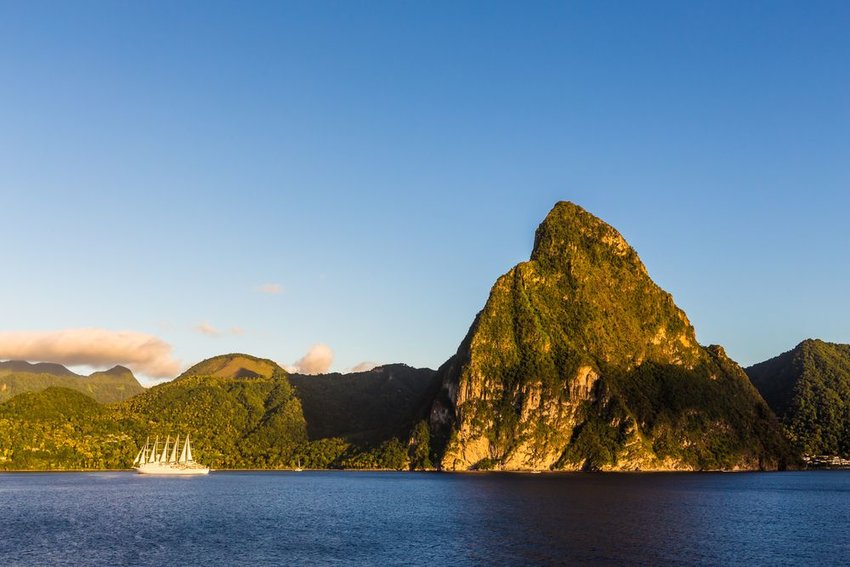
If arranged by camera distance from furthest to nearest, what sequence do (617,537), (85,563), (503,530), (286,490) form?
(286,490), (503,530), (617,537), (85,563)

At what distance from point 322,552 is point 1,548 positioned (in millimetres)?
38931

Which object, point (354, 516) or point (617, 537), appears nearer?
point (617, 537)

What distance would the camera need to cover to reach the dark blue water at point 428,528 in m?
84.6

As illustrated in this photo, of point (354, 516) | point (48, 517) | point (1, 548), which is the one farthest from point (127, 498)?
point (1, 548)

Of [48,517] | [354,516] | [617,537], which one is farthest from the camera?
[354,516]

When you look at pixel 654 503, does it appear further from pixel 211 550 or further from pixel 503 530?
pixel 211 550

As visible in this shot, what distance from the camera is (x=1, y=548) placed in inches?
3462

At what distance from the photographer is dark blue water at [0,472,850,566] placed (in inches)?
3329

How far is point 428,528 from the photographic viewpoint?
111 metres

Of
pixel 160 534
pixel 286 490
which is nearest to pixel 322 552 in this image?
pixel 160 534

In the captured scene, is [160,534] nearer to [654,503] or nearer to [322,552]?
[322,552]

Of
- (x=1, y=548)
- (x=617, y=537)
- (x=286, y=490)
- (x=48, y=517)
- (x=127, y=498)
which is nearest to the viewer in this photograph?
(x=1, y=548)

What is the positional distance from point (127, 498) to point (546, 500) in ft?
303

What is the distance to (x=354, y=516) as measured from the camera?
129 meters
